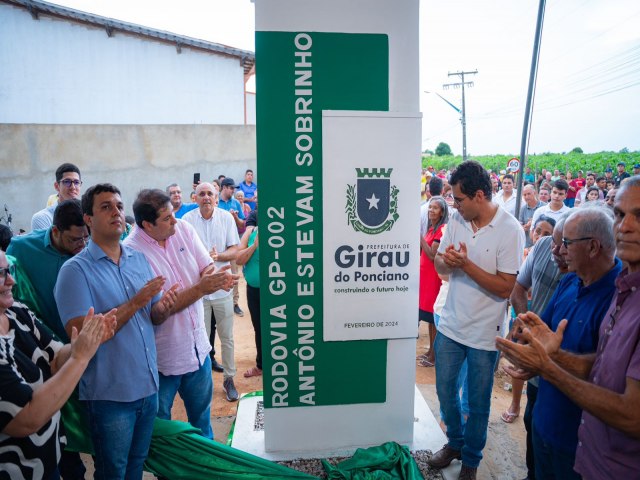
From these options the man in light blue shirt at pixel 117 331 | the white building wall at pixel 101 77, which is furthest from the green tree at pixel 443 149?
the man in light blue shirt at pixel 117 331

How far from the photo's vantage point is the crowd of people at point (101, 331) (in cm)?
184

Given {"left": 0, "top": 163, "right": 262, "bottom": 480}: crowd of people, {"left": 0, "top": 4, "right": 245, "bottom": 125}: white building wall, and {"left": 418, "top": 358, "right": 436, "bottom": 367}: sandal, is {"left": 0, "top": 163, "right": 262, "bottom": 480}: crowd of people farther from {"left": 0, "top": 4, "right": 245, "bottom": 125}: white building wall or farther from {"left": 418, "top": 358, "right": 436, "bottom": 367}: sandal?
{"left": 0, "top": 4, "right": 245, "bottom": 125}: white building wall

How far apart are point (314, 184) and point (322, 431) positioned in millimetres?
1816

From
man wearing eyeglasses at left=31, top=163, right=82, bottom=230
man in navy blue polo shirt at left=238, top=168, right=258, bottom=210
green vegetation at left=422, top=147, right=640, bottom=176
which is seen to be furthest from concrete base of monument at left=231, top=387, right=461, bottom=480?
green vegetation at left=422, top=147, right=640, bottom=176

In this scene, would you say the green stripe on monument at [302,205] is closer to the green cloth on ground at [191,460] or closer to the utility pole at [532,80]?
the green cloth on ground at [191,460]

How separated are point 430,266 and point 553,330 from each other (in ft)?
9.09

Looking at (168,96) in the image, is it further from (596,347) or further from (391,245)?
(596,347)

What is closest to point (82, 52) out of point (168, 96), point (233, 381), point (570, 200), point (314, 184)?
point (168, 96)

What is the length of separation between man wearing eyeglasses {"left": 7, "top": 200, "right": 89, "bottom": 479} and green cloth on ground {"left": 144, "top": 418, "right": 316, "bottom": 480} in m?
0.95

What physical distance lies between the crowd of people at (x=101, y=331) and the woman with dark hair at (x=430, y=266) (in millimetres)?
2814

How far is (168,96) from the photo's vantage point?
15.3 m

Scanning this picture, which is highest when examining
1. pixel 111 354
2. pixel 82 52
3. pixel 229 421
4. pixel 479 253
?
pixel 82 52

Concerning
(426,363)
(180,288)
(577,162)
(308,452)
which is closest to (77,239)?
(180,288)

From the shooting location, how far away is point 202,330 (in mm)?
3133
